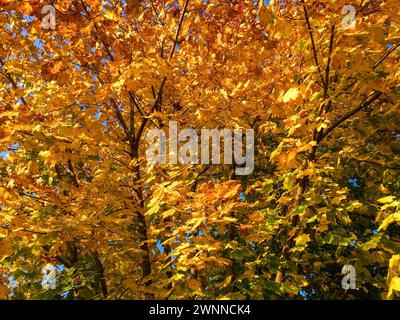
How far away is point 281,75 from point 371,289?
12.7 feet

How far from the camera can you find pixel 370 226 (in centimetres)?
657

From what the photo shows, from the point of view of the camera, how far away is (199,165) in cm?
618

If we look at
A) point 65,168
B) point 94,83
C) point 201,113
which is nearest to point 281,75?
point 201,113

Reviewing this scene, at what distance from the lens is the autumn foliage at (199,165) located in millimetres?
4230

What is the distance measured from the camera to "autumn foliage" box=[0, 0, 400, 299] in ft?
13.9

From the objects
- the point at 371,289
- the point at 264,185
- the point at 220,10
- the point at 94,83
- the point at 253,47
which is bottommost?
the point at 371,289

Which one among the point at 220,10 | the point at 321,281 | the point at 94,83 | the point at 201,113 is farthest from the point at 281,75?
the point at 321,281

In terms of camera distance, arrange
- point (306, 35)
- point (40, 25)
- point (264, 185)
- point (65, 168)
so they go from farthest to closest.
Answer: point (65, 168)
point (264, 185)
point (40, 25)
point (306, 35)

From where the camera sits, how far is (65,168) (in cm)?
707

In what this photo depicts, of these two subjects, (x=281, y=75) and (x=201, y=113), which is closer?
(x=201, y=113)

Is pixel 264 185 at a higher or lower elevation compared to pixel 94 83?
lower
